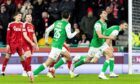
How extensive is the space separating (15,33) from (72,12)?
15.6ft

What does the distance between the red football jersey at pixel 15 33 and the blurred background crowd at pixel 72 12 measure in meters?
3.42

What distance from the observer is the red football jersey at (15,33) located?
69.7ft

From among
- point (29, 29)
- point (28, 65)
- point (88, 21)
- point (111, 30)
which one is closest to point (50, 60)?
point (28, 65)

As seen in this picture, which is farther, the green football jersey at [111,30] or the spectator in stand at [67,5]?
the spectator in stand at [67,5]

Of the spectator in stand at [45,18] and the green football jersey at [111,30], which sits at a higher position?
the spectator in stand at [45,18]

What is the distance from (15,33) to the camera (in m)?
21.5

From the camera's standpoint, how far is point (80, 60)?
2089cm

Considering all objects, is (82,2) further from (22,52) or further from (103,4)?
(22,52)

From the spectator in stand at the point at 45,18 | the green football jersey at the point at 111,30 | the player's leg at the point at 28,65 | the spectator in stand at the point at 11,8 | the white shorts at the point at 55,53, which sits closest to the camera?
the player's leg at the point at 28,65

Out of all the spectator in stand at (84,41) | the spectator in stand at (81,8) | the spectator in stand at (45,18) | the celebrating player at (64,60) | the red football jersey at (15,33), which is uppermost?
the spectator in stand at (81,8)

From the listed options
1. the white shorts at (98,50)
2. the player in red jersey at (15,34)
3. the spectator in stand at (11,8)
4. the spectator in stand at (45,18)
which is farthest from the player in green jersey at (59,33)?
the spectator in stand at (11,8)

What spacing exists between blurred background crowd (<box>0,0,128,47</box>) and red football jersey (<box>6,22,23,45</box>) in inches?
135

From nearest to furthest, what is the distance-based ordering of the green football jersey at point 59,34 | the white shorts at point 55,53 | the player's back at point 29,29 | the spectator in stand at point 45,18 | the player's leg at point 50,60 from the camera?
the player's leg at point 50,60 → the white shorts at point 55,53 → the green football jersey at point 59,34 → the player's back at point 29,29 → the spectator in stand at point 45,18

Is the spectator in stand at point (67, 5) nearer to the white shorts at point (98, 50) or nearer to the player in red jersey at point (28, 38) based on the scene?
the player in red jersey at point (28, 38)
